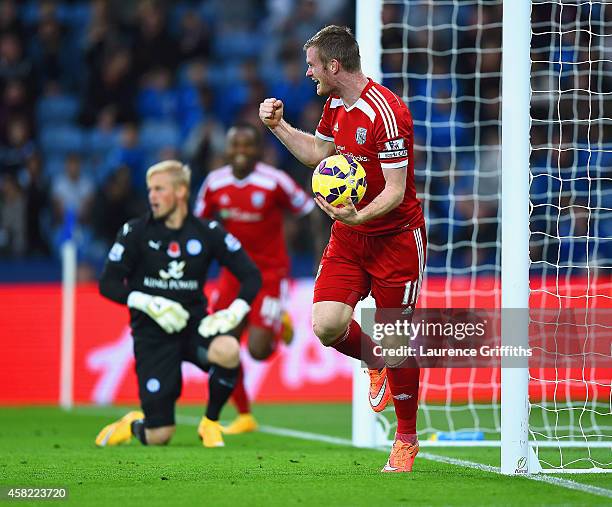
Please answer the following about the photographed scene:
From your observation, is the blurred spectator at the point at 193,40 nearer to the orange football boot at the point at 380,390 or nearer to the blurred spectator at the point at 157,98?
the blurred spectator at the point at 157,98

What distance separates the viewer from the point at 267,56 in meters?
17.6

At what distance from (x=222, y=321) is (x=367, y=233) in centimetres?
207

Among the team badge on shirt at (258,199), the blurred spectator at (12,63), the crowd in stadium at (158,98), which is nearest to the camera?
the team badge on shirt at (258,199)

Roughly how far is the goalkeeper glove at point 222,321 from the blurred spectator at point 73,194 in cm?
718

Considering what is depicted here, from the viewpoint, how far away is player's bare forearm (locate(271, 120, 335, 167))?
6562 millimetres

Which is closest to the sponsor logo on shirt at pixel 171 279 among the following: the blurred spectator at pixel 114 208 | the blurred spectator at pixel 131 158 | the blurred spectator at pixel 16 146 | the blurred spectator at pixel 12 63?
the blurred spectator at pixel 114 208

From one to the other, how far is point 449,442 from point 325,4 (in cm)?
1107

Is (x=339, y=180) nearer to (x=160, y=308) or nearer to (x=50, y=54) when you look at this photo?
(x=160, y=308)

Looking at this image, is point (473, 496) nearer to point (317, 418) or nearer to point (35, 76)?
point (317, 418)

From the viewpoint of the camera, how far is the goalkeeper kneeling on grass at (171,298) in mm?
8133

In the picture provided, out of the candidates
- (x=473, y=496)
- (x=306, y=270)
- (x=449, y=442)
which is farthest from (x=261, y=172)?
(x=473, y=496)

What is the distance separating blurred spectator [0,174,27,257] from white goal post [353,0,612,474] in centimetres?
456

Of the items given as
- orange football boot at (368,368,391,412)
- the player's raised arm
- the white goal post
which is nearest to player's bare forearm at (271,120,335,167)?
the player's raised arm

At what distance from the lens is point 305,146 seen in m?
6.58
